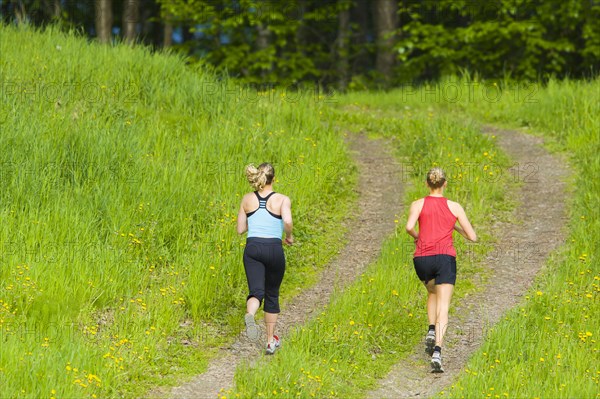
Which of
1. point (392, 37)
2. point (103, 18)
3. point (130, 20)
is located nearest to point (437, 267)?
point (103, 18)

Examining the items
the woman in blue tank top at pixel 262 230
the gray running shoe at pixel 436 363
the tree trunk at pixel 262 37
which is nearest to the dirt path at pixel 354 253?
the woman in blue tank top at pixel 262 230

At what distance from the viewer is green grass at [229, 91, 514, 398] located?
845 cm

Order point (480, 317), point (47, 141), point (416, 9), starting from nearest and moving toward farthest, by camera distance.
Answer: point (480, 317), point (47, 141), point (416, 9)

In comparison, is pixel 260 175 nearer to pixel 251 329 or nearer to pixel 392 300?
pixel 251 329

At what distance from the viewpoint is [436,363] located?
8.92 meters

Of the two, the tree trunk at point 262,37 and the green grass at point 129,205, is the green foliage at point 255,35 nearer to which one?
the tree trunk at point 262,37

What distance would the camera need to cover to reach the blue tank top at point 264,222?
8.94 meters

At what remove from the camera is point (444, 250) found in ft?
29.6

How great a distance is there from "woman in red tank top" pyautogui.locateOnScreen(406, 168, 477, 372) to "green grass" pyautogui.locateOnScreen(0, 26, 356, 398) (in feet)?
7.21

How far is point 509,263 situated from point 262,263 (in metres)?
4.57

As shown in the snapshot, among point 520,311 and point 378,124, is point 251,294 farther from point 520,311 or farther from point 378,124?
point 378,124

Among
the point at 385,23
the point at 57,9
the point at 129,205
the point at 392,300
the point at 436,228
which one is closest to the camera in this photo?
the point at 436,228

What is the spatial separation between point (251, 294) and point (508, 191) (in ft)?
23.7

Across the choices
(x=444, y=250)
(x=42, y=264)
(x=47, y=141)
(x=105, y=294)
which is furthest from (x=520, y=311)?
(x=47, y=141)
